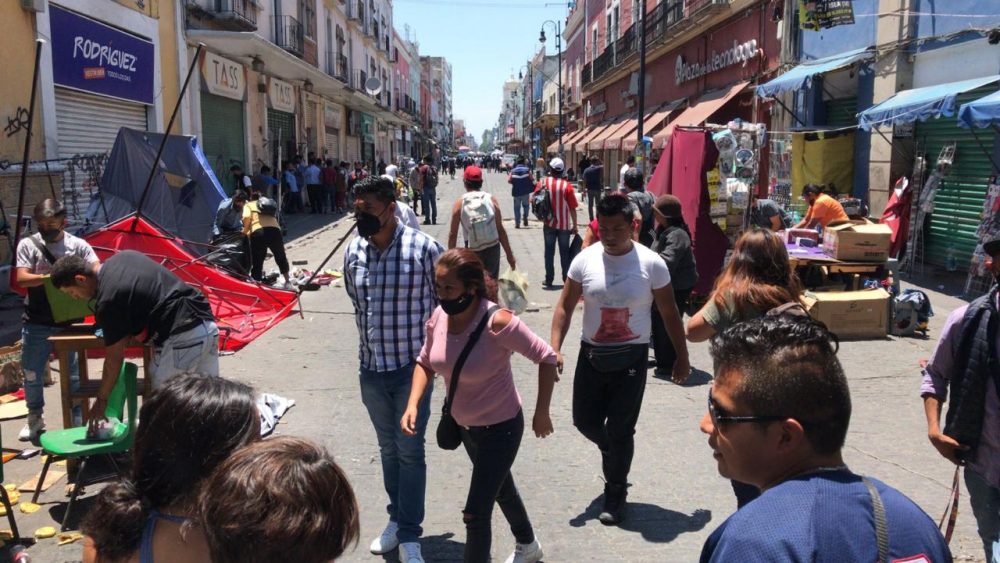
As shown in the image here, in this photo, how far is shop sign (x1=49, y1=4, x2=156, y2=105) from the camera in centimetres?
1295

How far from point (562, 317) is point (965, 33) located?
985 centimetres

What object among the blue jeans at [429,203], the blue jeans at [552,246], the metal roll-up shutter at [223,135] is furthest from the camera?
the blue jeans at [429,203]

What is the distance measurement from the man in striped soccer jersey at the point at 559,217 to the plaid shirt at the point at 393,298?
23.0ft

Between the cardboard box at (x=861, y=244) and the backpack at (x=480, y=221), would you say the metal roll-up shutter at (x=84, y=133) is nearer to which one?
the backpack at (x=480, y=221)

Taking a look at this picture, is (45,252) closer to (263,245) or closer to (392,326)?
(392,326)

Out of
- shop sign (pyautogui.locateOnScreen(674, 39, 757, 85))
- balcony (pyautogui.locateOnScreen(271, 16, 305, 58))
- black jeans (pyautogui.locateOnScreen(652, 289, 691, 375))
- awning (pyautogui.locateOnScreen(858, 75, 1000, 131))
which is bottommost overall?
black jeans (pyautogui.locateOnScreen(652, 289, 691, 375))

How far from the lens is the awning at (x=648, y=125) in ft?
80.1

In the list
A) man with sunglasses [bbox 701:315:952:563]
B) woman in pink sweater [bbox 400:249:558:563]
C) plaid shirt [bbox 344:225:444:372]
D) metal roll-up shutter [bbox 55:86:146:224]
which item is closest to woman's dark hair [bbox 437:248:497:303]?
woman in pink sweater [bbox 400:249:558:563]

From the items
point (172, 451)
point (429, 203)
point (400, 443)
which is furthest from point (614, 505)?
point (429, 203)

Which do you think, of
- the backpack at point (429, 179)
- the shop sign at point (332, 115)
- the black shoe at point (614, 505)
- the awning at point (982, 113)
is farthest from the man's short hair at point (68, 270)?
the shop sign at point (332, 115)

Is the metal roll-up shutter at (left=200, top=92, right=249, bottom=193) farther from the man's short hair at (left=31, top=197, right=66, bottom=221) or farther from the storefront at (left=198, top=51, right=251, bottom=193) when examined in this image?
the man's short hair at (left=31, top=197, right=66, bottom=221)

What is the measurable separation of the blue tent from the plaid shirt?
A: 8.07 meters

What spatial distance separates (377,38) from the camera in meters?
47.6

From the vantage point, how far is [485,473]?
3.44 m
